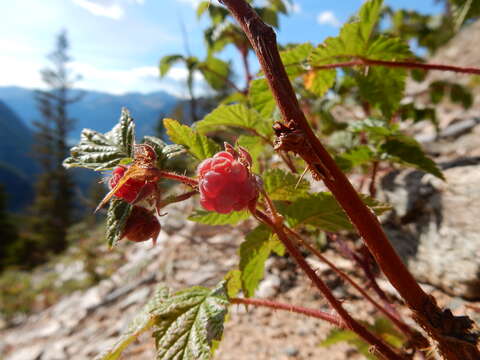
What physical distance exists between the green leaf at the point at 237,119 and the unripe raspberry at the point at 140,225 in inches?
15.1

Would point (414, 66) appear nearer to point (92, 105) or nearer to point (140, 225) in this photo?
point (140, 225)

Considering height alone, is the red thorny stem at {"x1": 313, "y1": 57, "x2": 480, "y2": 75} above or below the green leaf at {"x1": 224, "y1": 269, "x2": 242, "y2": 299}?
above

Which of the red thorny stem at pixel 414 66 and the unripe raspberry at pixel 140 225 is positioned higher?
the red thorny stem at pixel 414 66

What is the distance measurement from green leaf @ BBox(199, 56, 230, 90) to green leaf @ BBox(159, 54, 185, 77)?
0.16 meters

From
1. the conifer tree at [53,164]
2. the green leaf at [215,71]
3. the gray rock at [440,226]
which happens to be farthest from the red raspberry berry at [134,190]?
the conifer tree at [53,164]

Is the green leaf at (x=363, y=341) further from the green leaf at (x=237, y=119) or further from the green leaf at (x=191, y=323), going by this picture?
the green leaf at (x=237, y=119)

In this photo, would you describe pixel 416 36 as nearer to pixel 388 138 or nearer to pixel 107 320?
pixel 388 138

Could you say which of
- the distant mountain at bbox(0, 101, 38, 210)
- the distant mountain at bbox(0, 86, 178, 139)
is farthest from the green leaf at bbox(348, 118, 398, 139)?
the distant mountain at bbox(0, 86, 178, 139)

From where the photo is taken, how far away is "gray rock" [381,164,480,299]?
1.14 metres

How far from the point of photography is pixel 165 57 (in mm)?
2021

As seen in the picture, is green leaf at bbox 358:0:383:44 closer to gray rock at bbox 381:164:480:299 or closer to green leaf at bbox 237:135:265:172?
green leaf at bbox 237:135:265:172

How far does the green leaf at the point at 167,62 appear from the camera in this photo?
2.02 m

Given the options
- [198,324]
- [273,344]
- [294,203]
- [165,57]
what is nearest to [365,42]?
[294,203]

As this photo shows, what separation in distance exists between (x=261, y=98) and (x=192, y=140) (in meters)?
0.45
